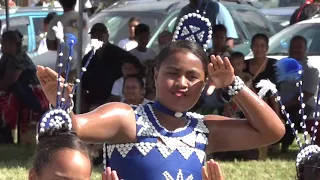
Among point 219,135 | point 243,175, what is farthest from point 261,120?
point 243,175

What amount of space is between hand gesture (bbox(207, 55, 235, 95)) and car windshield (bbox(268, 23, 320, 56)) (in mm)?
5733

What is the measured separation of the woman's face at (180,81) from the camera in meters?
2.97

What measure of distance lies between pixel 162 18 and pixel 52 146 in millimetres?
7368

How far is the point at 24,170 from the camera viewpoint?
685 cm

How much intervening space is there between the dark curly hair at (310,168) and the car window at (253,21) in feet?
23.6

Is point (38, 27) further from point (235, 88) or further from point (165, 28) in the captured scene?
point (235, 88)

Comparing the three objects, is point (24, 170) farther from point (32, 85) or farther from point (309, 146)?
point (309, 146)

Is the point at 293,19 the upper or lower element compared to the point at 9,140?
upper

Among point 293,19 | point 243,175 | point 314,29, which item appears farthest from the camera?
point 293,19

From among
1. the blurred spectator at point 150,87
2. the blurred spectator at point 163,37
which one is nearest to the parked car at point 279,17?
the blurred spectator at point 163,37

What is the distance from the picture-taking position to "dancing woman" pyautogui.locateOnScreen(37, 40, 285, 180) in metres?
2.96

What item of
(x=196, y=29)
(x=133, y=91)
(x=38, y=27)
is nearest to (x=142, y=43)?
(x=133, y=91)

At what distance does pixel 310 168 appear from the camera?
2.82 meters

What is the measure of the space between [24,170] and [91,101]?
1407mm
